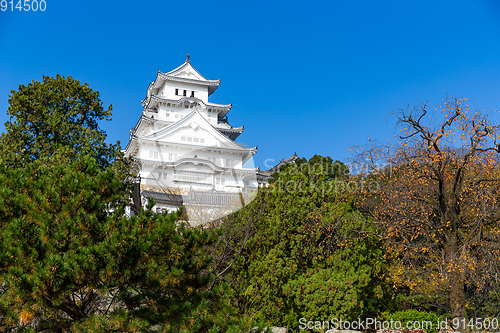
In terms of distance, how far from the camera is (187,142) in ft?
107

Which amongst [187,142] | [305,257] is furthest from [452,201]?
[187,142]

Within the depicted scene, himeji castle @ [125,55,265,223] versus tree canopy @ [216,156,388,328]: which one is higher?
himeji castle @ [125,55,265,223]

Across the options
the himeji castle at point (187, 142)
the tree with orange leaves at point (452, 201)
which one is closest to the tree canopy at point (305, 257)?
the tree with orange leaves at point (452, 201)

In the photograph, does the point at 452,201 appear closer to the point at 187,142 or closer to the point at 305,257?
the point at 305,257

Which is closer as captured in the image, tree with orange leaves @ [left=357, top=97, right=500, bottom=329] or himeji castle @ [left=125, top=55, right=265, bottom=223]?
tree with orange leaves @ [left=357, top=97, right=500, bottom=329]

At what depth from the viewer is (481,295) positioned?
12.0m

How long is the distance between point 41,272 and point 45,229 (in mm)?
595

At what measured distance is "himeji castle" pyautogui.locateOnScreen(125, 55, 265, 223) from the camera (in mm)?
30344

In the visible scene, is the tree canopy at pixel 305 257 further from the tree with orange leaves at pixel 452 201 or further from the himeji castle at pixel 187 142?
the himeji castle at pixel 187 142

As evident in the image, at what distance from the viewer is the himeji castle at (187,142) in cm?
3034

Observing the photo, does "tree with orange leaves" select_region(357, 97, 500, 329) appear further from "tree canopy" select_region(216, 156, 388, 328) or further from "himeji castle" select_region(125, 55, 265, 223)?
"himeji castle" select_region(125, 55, 265, 223)

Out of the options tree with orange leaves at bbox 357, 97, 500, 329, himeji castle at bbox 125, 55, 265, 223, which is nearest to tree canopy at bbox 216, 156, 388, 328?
tree with orange leaves at bbox 357, 97, 500, 329

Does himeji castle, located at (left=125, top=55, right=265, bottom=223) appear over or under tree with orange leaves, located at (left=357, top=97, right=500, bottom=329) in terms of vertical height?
over

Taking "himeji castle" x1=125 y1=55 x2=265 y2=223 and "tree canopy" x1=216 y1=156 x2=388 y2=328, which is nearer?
"tree canopy" x1=216 y1=156 x2=388 y2=328
